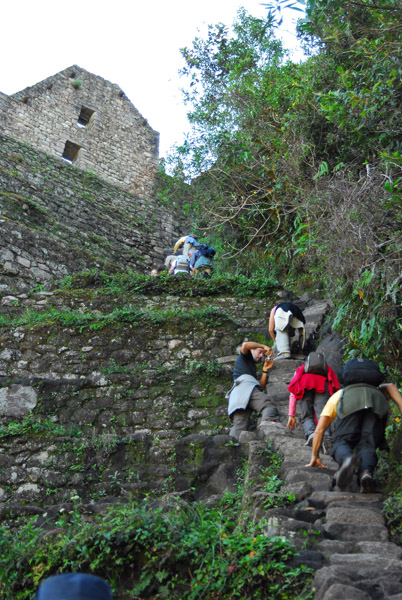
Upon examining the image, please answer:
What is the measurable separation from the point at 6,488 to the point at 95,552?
2235 mm

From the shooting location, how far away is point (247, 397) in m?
6.04

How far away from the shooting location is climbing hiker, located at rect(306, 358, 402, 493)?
164 inches

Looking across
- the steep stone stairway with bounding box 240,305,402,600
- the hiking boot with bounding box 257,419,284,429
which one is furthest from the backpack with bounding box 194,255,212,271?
the steep stone stairway with bounding box 240,305,402,600

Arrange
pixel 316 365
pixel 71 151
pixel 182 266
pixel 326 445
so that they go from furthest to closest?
pixel 71 151 < pixel 182 266 < pixel 316 365 < pixel 326 445

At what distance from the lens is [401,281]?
605cm

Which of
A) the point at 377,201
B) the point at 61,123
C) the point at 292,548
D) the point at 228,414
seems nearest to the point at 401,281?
the point at 377,201

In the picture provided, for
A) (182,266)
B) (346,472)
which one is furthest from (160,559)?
(182,266)

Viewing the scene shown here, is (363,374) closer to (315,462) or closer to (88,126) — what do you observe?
(315,462)

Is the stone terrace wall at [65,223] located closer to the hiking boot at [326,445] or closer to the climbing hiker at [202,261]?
the climbing hiker at [202,261]

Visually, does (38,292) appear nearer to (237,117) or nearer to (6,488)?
(6,488)

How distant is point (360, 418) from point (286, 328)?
2970 millimetres

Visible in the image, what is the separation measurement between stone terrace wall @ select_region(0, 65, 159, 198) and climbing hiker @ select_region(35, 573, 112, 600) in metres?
14.5

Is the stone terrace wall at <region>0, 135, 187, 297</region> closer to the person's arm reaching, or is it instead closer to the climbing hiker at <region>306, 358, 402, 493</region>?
the climbing hiker at <region>306, 358, 402, 493</region>

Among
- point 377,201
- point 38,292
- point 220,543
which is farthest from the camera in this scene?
point 38,292
